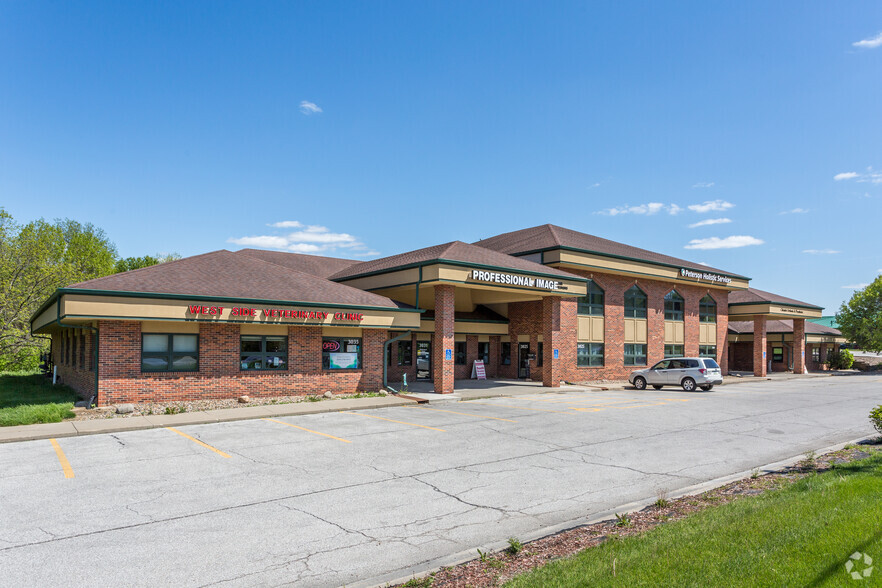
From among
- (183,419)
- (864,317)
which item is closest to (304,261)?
(183,419)

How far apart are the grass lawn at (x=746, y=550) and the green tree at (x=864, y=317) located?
58435mm

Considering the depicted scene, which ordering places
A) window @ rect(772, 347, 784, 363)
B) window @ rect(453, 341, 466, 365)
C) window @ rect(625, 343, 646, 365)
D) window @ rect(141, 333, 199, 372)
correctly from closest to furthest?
window @ rect(141, 333, 199, 372)
window @ rect(453, 341, 466, 365)
window @ rect(625, 343, 646, 365)
window @ rect(772, 347, 784, 363)

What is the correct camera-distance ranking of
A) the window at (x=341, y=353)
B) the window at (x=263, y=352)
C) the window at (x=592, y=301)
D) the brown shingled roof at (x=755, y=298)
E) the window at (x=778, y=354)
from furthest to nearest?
1. the window at (x=778, y=354)
2. the brown shingled roof at (x=755, y=298)
3. the window at (x=592, y=301)
4. the window at (x=341, y=353)
5. the window at (x=263, y=352)

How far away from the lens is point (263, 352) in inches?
860

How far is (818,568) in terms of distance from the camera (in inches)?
212

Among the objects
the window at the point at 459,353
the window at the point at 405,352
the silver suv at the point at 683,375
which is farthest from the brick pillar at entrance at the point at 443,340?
the silver suv at the point at 683,375

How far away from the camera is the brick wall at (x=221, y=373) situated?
61.7ft

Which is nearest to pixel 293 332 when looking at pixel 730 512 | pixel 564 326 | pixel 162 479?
pixel 162 479

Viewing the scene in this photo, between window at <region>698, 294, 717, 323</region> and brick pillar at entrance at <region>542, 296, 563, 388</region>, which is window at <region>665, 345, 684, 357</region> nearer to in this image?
window at <region>698, 294, 717, 323</region>

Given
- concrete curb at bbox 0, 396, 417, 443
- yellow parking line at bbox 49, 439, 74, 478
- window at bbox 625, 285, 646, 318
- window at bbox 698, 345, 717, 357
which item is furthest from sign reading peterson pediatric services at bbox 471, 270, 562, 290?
window at bbox 698, 345, 717, 357

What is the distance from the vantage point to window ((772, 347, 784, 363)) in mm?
54812

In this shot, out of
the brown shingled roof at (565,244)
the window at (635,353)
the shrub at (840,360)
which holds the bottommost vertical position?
the shrub at (840,360)

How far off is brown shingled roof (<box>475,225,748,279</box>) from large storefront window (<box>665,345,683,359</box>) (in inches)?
214

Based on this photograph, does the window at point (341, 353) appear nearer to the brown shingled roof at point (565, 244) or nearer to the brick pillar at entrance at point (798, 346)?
the brown shingled roof at point (565, 244)
